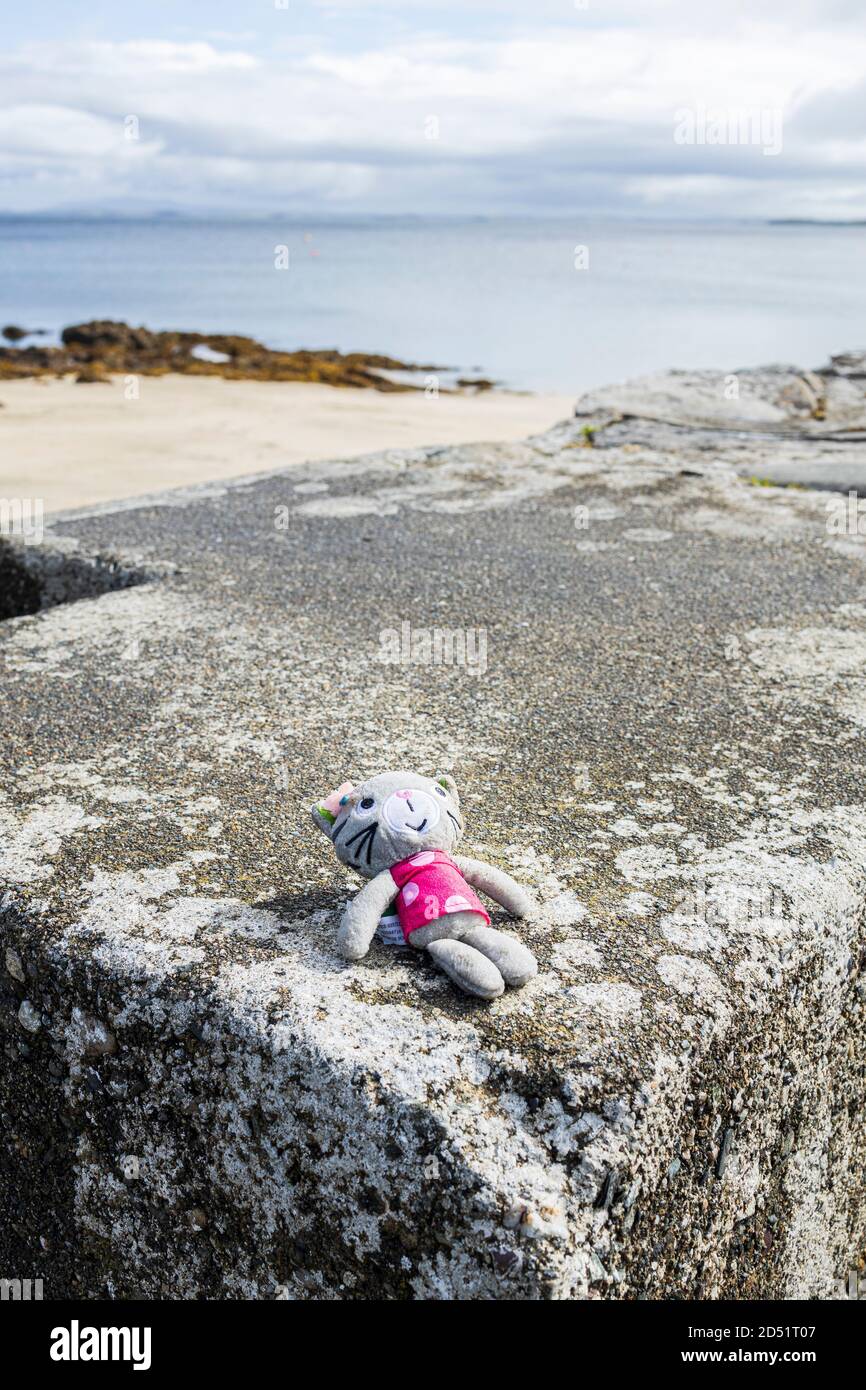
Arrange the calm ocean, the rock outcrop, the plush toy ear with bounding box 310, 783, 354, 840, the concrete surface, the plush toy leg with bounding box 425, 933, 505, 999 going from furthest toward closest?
the calm ocean → the rock outcrop → the plush toy ear with bounding box 310, 783, 354, 840 → the plush toy leg with bounding box 425, 933, 505, 999 → the concrete surface

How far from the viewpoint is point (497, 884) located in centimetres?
187

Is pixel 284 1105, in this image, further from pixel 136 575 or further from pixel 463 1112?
pixel 136 575

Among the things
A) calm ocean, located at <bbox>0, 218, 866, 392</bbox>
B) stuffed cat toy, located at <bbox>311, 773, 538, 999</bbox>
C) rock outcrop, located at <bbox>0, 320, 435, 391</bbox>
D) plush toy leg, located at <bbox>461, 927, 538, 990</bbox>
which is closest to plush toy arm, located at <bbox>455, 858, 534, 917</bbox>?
stuffed cat toy, located at <bbox>311, 773, 538, 999</bbox>

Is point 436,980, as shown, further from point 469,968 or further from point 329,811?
point 329,811

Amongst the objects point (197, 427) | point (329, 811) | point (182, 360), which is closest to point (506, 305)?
point (182, 360)

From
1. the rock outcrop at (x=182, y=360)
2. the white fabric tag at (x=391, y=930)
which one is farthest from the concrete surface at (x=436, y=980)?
the rock outcrop at (x=182, y=360)

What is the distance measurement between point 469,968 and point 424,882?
0.17 meters

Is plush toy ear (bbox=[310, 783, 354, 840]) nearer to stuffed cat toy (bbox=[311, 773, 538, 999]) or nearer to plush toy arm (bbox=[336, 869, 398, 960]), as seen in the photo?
stuffed cat toy (bbox=[311, 773, 538, 999])

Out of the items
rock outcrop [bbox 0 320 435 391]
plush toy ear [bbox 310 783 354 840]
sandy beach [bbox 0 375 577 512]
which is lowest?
plush toy ear [bbox 310 783 354 840]

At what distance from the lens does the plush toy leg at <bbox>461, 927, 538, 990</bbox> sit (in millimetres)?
1714

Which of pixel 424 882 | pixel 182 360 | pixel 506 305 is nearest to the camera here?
pixel 424 882

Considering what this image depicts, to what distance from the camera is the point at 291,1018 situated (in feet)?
5.41

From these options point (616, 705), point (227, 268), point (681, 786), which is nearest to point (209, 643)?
point (616, 705)
